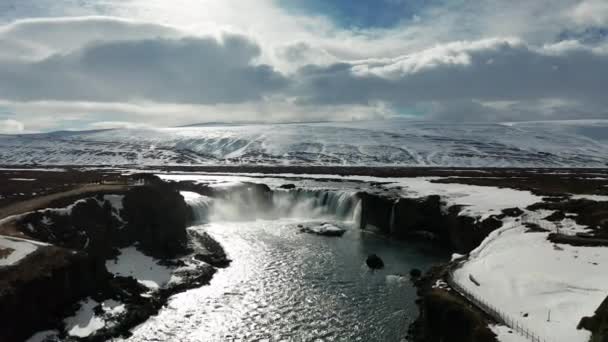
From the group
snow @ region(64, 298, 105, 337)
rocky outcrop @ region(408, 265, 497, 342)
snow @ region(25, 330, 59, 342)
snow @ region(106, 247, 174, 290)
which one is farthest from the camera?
snow @ region(106, 247, 174, 290)

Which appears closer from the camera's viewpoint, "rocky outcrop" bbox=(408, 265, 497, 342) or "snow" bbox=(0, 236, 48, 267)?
"rocky outcrop" bbox=(408, 265, 497, 342)

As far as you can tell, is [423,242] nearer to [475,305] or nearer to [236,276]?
[236,276]

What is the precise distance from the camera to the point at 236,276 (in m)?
47.6

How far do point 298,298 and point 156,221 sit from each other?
1049 inches

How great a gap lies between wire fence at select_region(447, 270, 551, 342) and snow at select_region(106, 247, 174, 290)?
2767 centimetres

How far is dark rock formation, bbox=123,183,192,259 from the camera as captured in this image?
5512cm

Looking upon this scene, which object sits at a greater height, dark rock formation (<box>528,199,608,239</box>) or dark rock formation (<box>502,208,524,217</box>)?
dark rock formation (<box>528,199,608,239</box>)

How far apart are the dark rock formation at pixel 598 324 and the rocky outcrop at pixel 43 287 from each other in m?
34.2

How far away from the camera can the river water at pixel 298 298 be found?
3438 cm

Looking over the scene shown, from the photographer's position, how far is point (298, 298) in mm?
41062

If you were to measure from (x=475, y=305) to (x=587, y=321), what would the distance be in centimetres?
667

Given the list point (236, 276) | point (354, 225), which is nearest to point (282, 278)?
point (236, 276)

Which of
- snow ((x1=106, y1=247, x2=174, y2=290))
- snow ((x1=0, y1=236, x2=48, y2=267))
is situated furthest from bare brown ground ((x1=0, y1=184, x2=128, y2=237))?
snow ((x1=106, y1=247, x2=174, y2=290))

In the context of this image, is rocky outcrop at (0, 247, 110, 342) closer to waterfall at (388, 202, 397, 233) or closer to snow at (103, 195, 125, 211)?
snow at (103, 195, 125, 211)
